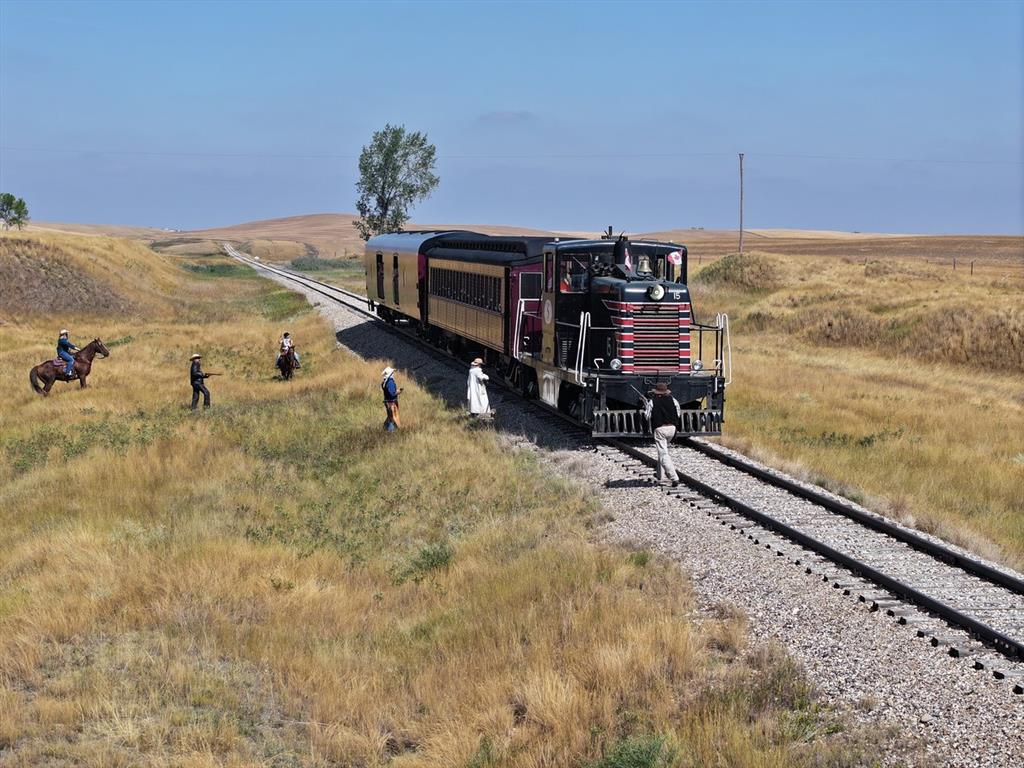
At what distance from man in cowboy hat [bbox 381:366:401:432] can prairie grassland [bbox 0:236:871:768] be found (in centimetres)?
52

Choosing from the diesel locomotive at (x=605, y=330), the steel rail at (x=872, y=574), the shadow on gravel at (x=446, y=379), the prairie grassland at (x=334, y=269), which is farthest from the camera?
the prairie grassland at (x=334, y=269)

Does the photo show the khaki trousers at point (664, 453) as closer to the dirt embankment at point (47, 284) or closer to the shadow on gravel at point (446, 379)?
the shadow on gravel at point (446, 379)

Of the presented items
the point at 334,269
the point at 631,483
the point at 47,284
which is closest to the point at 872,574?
the point at 631,483

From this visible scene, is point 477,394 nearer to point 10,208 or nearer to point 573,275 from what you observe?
point 573,275

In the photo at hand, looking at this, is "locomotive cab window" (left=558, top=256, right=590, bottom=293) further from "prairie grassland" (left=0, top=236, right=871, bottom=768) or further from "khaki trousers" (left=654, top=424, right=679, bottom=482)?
"khaki trousers" (left=654, top=424, right=679, bottom=482)

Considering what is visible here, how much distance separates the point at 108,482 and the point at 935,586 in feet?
45.0

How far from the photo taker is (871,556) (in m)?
11.9

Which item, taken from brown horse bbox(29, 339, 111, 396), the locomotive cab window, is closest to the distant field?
the locomotive cab window

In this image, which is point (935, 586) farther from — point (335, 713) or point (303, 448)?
point (303, 448)

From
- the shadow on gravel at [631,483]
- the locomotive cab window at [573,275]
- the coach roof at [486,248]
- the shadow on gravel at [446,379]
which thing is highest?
the coach roof at [486,248]

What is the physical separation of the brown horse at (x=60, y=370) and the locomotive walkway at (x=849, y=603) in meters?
17.7

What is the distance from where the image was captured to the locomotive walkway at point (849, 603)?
306 inches

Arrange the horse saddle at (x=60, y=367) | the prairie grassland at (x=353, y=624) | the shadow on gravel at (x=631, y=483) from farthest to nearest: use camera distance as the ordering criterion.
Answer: the horse saddle at (x=60, y=367) → the shadow on gravel at (x=631, y=483) → the prairie grassland at (x=353, y=624)

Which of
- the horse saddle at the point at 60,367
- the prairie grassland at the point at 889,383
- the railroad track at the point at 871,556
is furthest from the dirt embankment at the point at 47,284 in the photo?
the railroad track at the point at 871,556
